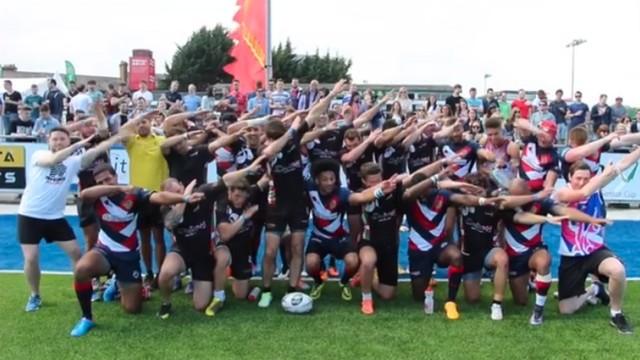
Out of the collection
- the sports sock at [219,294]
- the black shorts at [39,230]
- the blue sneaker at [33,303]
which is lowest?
the blue sneaker at [33,303]

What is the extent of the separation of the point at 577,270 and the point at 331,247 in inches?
106

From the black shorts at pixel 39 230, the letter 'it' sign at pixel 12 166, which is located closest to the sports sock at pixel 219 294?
the black shorts at pixel 39 230

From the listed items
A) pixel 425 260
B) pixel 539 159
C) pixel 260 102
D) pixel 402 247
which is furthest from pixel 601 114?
pixel 425 260

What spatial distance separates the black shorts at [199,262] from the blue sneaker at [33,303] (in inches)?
63.9

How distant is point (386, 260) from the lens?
25.3 ft

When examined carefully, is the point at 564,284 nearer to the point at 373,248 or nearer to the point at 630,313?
the point at 630,313

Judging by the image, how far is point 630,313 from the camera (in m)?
7.21

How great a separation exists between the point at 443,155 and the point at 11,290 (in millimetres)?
5769

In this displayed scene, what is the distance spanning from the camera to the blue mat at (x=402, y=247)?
31.8 ft

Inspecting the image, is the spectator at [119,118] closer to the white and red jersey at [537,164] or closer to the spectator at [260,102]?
the spectator at [260,102]

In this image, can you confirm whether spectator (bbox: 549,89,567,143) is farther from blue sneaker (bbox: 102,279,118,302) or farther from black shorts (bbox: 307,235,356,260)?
blue sneaker (bbox: 102,279,118,302)

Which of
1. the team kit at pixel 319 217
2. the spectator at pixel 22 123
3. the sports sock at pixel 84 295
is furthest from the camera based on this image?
the spectator at pixel 22 123

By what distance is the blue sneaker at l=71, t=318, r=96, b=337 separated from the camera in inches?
257

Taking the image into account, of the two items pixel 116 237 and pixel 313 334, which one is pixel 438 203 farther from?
pixel 116 237
